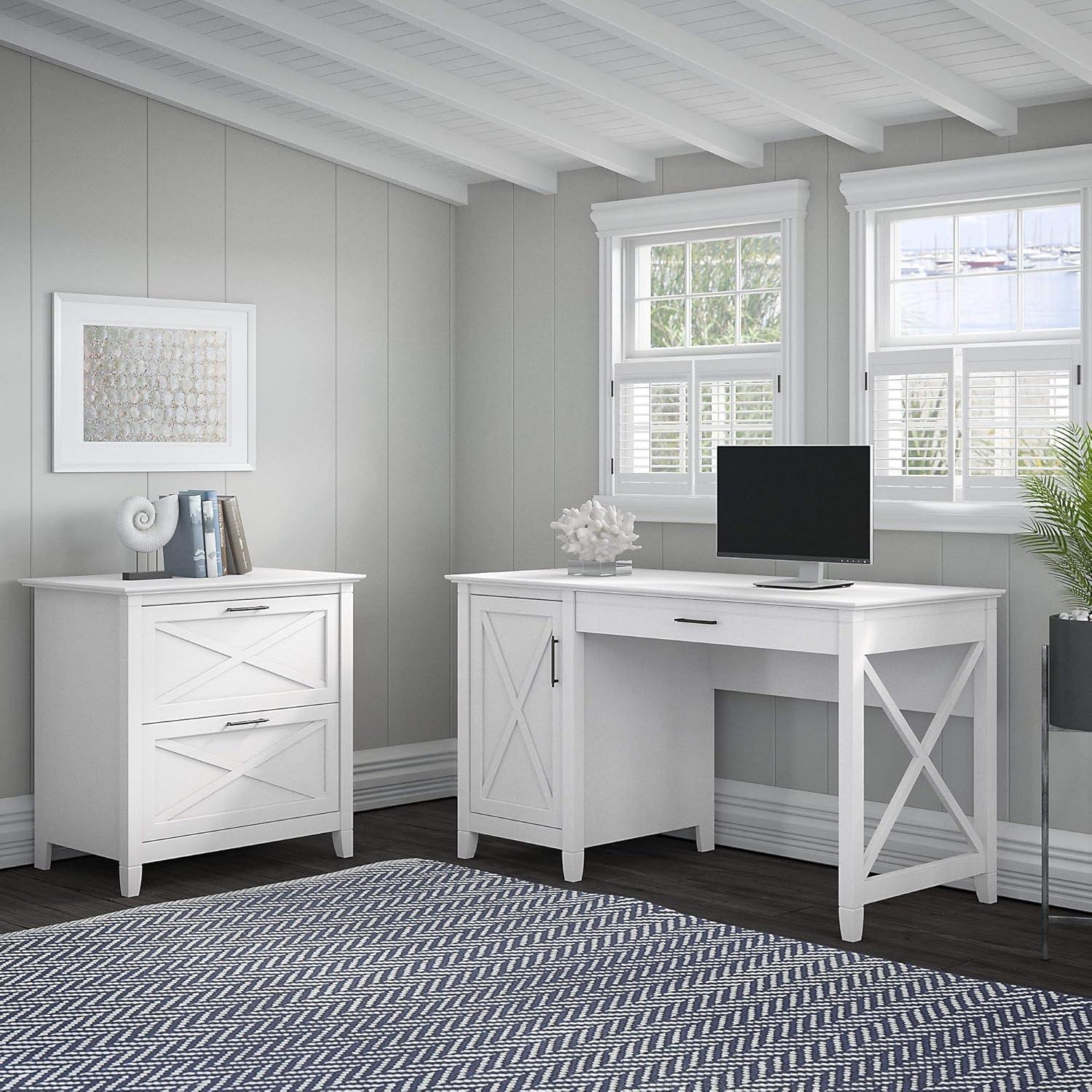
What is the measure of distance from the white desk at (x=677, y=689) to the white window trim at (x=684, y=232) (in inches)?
11.8

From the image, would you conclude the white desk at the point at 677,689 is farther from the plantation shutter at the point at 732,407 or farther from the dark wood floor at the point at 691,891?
the plantation shutter at the point at 732,407

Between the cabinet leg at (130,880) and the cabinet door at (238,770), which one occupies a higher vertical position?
the cabinet door at (238,770)

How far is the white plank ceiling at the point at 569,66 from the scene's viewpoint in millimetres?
3742

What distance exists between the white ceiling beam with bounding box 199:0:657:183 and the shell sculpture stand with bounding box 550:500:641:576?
47.6 inches

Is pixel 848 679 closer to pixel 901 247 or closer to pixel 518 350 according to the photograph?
pixel 901 247

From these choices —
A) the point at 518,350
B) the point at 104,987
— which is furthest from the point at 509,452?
the point at 104,987

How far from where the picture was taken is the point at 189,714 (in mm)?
4426

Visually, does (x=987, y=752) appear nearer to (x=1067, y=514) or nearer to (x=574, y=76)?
(x=1067, y=514)

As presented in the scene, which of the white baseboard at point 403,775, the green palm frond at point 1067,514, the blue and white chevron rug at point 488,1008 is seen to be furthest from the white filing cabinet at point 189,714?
the green palm frond at point 1067,514

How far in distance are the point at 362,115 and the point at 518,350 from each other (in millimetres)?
1115

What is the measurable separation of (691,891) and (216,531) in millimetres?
1858

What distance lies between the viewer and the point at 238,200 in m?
5.15

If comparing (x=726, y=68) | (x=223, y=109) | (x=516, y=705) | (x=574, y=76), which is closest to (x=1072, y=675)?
(x=516, y=705)

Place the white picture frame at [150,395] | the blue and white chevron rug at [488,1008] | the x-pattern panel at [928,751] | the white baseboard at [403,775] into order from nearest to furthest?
the blue and white chevron rug at [488,1008] → the x-pattern panel at [928,751] → the white picture frame at [150,395] → the white baseboard at [403,775]
